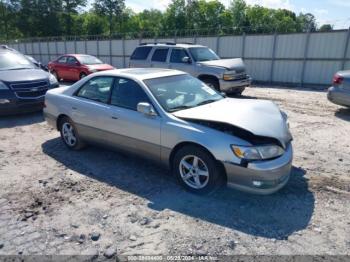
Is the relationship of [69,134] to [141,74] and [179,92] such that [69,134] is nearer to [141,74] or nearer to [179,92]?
[141,74]

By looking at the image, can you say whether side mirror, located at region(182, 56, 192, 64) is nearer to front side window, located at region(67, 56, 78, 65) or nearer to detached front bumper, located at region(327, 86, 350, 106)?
detached front bumper, located at region(327, 86, 350, 106)

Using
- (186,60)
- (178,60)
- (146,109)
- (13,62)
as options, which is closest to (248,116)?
(146,109)

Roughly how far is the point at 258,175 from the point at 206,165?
2.09 ft

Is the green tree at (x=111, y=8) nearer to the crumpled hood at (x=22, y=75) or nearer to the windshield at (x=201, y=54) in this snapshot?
the windshield at (x=201, y=54)

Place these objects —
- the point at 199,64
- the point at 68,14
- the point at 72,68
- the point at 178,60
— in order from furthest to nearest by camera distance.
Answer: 1. the point at 68,14
2. the point at 72,68
3. the point at 178,60
4. the point at 199,64

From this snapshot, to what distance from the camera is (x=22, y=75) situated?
814cm

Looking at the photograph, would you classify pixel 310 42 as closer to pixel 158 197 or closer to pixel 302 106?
pixel 302 106

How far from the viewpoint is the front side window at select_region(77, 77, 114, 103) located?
4.81 metres

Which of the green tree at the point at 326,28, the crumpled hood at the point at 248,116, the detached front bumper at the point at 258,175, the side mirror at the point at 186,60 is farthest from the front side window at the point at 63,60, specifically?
the detached front bumper at the point at 258,175

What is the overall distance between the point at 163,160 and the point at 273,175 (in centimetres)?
149

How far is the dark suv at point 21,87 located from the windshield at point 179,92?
4.86m

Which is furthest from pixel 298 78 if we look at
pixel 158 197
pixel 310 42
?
pixel 158 197

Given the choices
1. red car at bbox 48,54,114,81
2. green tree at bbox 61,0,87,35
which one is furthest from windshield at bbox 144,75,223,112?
green tree at bbox 61,0,87,35

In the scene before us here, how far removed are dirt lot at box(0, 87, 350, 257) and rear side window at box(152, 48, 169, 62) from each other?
6.31m
